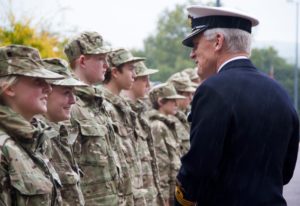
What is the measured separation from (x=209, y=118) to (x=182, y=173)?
1.27 feet

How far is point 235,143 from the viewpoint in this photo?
4.21m

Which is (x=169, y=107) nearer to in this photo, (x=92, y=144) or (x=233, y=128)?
(x=92, y=144)

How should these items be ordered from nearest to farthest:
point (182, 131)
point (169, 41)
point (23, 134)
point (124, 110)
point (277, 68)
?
point (23, 134) < point (124, 110) < point (182, 131) < point (277, 68) < point (169, 41)

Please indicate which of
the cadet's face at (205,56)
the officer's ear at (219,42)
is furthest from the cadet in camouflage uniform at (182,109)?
the officer's ear at (219,42)

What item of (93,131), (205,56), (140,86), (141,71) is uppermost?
(205,56)

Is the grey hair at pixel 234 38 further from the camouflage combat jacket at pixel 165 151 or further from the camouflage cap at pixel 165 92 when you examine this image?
the camouflage cap at pixel 165 92

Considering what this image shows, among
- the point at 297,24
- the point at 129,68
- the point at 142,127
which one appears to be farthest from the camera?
the point at 297,24

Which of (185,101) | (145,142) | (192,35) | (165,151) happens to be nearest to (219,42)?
(192,35)

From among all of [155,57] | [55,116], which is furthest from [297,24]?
[55,116]

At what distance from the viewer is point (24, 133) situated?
4480 mm

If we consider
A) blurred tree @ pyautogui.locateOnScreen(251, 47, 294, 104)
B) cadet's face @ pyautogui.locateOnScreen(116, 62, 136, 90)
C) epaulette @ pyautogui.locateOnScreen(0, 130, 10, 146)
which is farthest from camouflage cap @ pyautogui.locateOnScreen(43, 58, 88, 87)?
blurred tree @ pyautogui.locateOnScreen(251, 47, 294, 104)

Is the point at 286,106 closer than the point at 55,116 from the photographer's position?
Yes

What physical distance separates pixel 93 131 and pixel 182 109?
19.4 feet

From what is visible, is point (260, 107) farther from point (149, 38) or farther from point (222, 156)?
point (149, 38)
